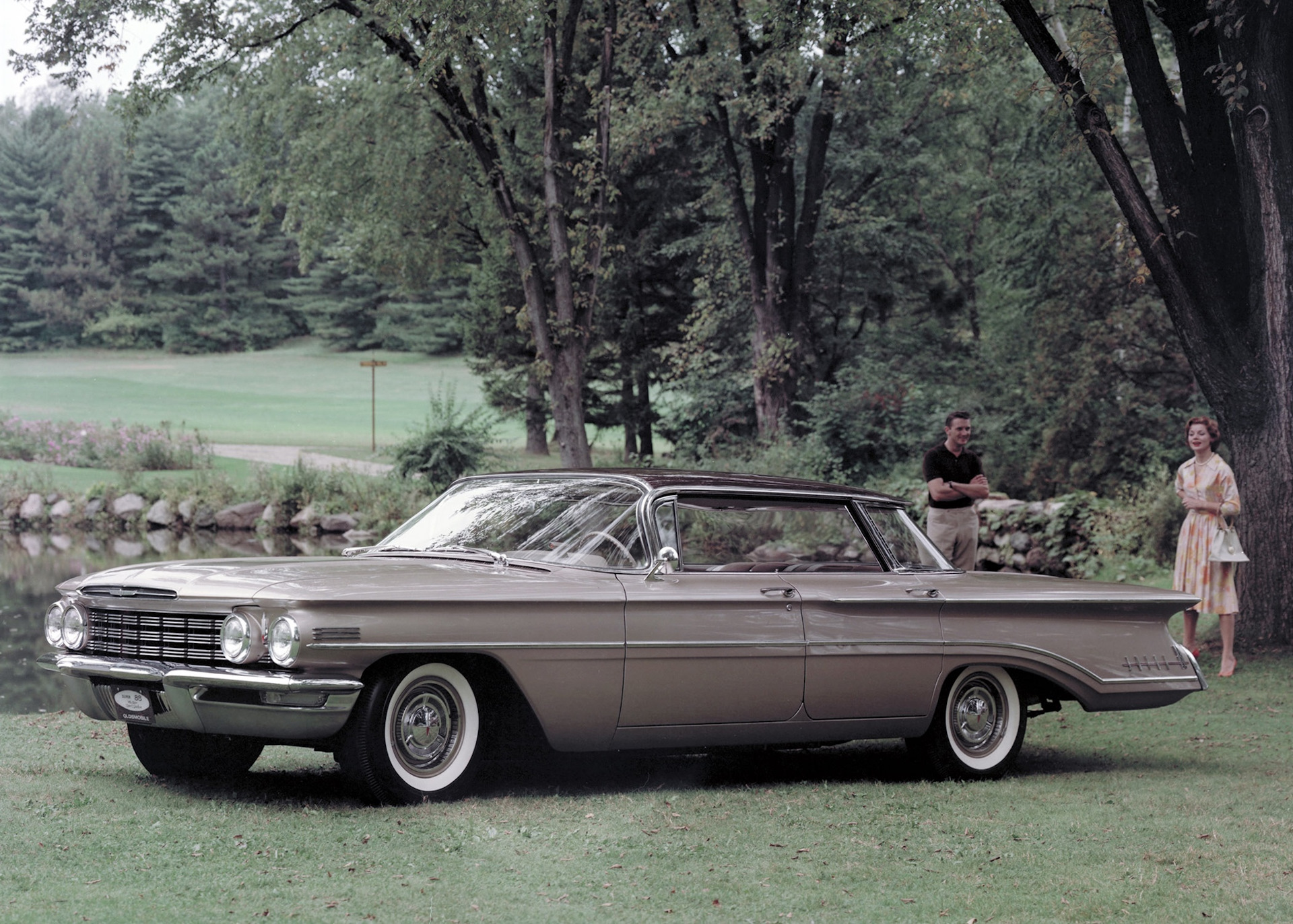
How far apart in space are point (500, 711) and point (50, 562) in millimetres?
18743

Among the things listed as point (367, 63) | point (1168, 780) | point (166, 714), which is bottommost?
point (1168, 780)

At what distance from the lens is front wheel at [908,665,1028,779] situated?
22.5 feet

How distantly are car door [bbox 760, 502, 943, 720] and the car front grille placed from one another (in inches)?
106

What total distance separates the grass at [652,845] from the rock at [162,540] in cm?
1799

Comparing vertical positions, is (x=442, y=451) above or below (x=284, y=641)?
above

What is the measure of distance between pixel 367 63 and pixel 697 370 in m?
9.72

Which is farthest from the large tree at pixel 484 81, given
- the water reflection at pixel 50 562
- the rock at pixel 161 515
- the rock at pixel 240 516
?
the rock at pixel 161 515

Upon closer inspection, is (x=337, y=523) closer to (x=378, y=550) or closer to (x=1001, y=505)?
(x=1001, y=505)

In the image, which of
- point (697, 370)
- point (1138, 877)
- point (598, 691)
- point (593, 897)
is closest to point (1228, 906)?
point (1138, 877)

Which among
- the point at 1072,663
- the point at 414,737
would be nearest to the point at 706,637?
the point at 414,737

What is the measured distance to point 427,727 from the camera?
18.1 feet

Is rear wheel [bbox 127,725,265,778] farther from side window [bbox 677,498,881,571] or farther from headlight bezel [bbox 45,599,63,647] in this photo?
side window [bbox 677,498,881,571]

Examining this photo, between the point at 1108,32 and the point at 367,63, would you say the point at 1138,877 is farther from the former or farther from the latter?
the point at 367,63

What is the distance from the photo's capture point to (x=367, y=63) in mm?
22328
